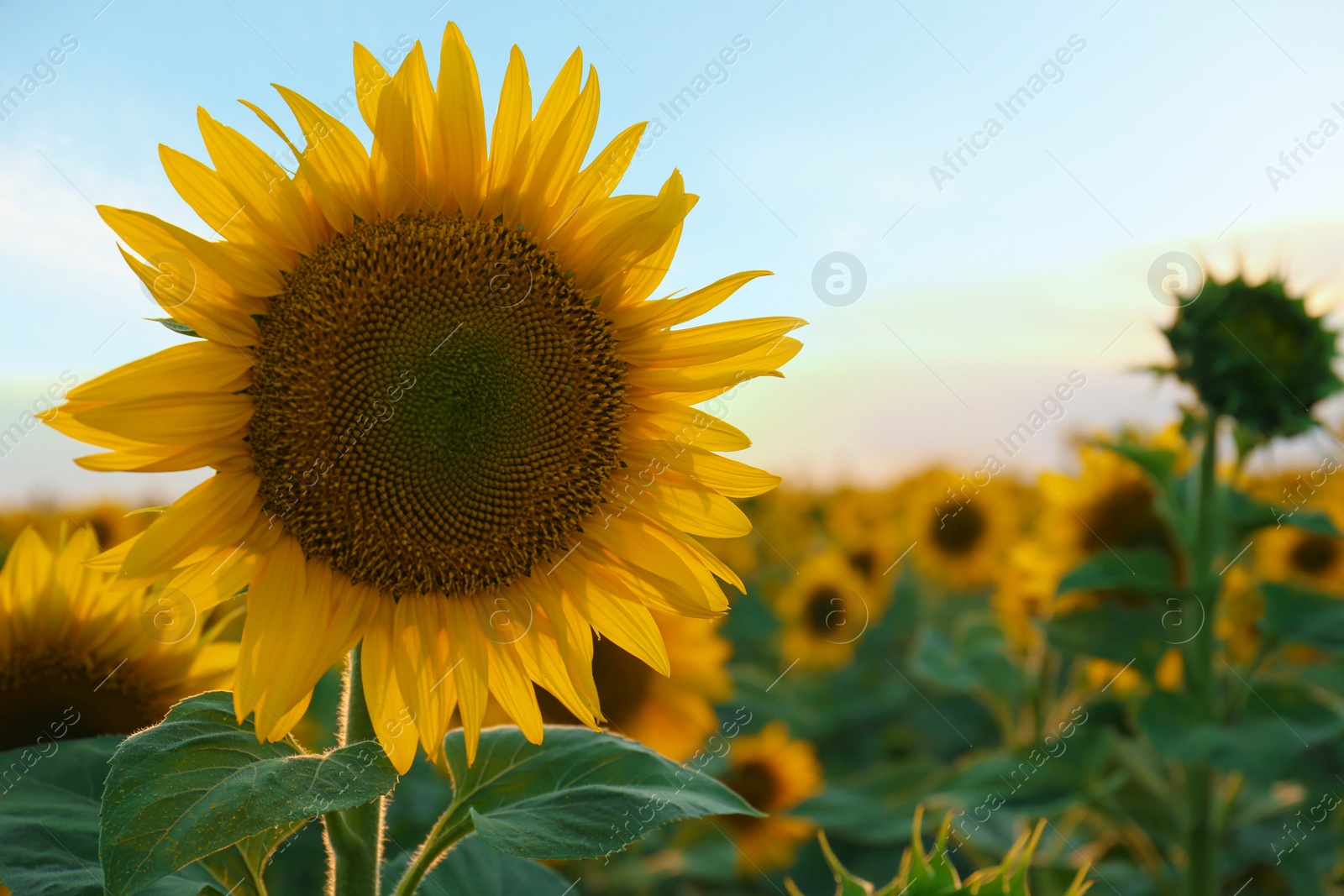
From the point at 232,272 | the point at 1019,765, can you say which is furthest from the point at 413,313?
the point at 1019,765

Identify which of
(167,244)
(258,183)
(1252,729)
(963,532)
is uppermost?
(258,183)

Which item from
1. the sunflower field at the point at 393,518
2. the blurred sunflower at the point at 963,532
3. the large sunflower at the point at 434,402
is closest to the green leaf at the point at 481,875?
the sunflower field at the point at 393,518

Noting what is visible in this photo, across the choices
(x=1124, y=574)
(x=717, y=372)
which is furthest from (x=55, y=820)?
(x=1124, y=574)

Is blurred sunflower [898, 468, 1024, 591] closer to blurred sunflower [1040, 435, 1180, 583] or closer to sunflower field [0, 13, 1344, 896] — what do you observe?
blurred sunflower [1040, 435, 1180, 583]

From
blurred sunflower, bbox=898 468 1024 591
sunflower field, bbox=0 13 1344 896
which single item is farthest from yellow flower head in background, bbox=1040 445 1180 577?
blurred sunflower, bbox=898 468 1024 591

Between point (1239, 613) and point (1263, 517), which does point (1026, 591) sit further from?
point (1263, 517)
